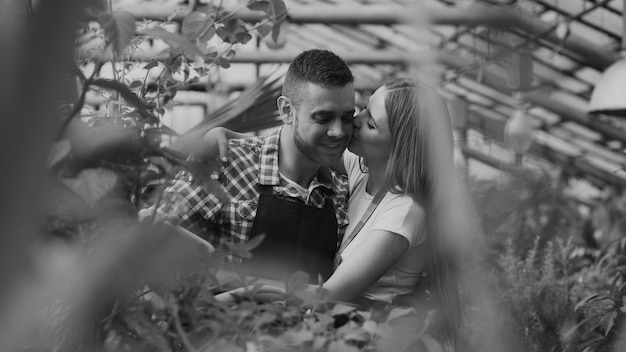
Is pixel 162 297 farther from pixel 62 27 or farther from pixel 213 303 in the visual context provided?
pixel 62 27

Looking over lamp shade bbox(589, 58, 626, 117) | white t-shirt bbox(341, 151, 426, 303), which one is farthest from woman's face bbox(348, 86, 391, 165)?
lamp shade bbox(589, 58, 626, 117)

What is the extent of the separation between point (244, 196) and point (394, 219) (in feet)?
1.22

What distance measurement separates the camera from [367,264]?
1600 mm

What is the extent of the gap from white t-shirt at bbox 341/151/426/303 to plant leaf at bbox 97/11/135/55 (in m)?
1.09

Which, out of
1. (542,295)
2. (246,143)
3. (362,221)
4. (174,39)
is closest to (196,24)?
(174,39)

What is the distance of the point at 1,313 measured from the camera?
0.78ft

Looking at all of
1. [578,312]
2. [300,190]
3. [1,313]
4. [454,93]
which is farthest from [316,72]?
[1,313]

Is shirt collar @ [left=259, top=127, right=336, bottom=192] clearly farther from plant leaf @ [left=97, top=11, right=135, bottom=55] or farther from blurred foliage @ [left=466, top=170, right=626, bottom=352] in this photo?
plant leaf @ [left=97, top=11, right=135, bottom=55]

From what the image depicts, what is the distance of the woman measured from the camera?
1.62 meters

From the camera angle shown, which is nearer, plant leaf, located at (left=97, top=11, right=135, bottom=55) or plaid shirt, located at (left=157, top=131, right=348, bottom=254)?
plant leaf, located at (left=97, top=11, right=135, bottom=55)

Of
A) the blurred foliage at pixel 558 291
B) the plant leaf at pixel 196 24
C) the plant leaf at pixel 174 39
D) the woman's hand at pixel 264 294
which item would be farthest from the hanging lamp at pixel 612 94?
the plant leaf at pixel 174 39

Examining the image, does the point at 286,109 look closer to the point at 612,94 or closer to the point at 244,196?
the point at 244,196

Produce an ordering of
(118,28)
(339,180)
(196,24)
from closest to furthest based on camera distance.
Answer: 1. (118,28)
2. (196,24)
3. (339,180)

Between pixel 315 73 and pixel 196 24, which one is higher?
pixel 196 24
